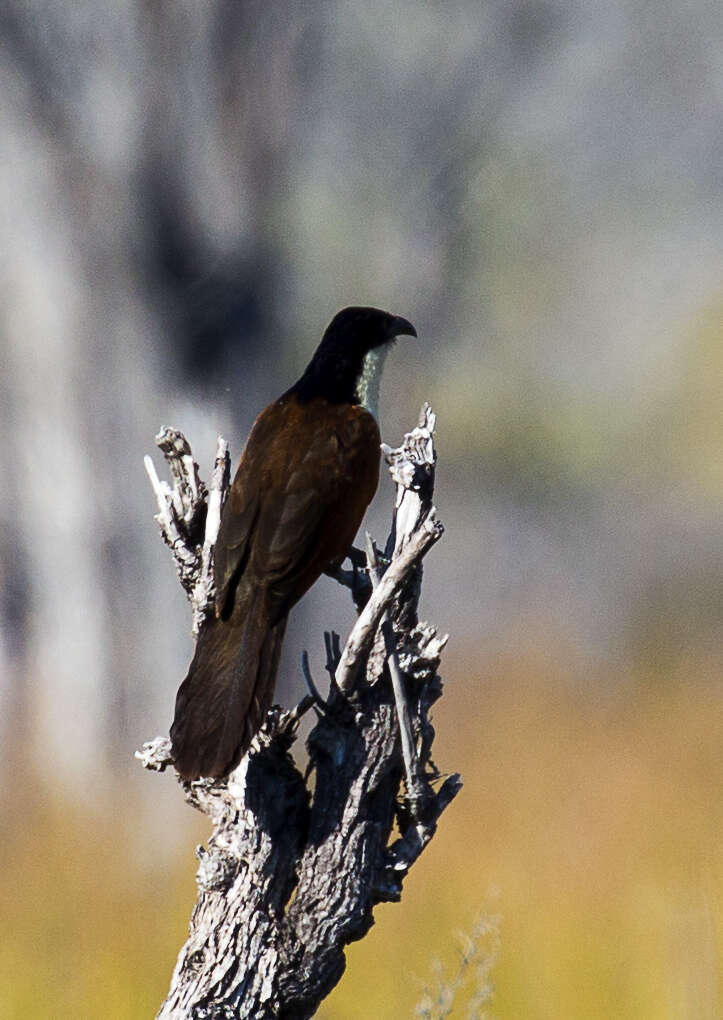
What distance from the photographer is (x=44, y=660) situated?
3.53 metres

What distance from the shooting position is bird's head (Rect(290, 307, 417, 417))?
64.5 inches

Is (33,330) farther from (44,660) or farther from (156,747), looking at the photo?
(156,747)

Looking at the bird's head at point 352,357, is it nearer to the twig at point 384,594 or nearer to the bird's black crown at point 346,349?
the bird's black crown at point 346,349

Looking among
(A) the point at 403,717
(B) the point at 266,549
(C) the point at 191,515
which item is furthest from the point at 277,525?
(A) the point at 403,717

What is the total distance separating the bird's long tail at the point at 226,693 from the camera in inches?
49.4

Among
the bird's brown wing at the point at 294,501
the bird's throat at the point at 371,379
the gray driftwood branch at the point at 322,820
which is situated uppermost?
the bird's throat at the point at 371,379

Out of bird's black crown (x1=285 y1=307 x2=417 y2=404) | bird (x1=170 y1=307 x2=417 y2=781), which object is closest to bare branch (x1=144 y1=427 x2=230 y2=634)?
bird (x1=170 y1=307 x2=417 y2=781)

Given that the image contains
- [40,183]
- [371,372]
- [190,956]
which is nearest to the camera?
[190,956]

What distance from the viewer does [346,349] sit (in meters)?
1.65

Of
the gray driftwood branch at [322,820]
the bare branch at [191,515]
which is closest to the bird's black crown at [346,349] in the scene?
the bare branch at [191,515]

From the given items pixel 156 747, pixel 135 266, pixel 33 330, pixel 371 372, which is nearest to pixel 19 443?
pixel 33 330

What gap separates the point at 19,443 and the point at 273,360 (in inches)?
31.8

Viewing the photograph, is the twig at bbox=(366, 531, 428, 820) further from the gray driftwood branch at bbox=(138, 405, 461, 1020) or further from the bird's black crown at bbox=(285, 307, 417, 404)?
the bird's black crown at bbox=(285, 307, 417, 404)

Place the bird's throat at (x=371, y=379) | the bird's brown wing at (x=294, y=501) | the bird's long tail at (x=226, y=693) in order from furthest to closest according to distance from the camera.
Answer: the bird's throat at (x=371, y=379), the bird's brown wing at (x=294, y=501), the bird's long tail at (x=226, y=693)
